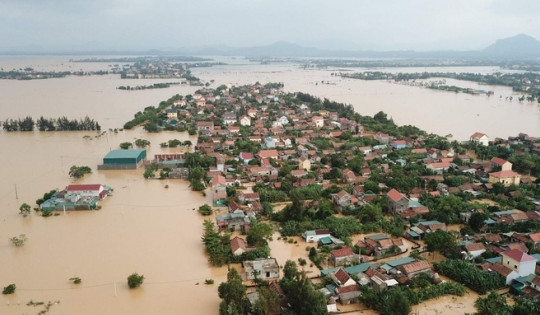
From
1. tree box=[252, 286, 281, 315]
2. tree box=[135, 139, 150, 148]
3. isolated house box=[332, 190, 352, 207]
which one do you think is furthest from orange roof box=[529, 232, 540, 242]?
tree box=[135, 139, 150, 148]

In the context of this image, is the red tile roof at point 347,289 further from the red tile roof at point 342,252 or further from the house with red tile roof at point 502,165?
the house with red tile roof at point 502,165

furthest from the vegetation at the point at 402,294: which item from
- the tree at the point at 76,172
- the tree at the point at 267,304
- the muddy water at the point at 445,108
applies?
the muddy water at the point at 445,108

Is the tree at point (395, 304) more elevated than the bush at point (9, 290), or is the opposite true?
the tree at point (395, 304)

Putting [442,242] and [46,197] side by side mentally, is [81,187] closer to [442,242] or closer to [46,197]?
[46,197]

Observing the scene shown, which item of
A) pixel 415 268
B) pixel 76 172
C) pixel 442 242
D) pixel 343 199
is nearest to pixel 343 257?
pixel 415 268

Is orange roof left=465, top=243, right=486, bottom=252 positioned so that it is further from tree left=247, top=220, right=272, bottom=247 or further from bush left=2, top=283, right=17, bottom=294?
bush left=2, top=283, right=17, bottom=294

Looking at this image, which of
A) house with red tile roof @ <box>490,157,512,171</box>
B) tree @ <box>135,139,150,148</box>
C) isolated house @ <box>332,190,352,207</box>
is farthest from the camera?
tree @ <box>135,139,150,148</box>

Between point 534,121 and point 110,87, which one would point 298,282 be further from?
point 110,87
